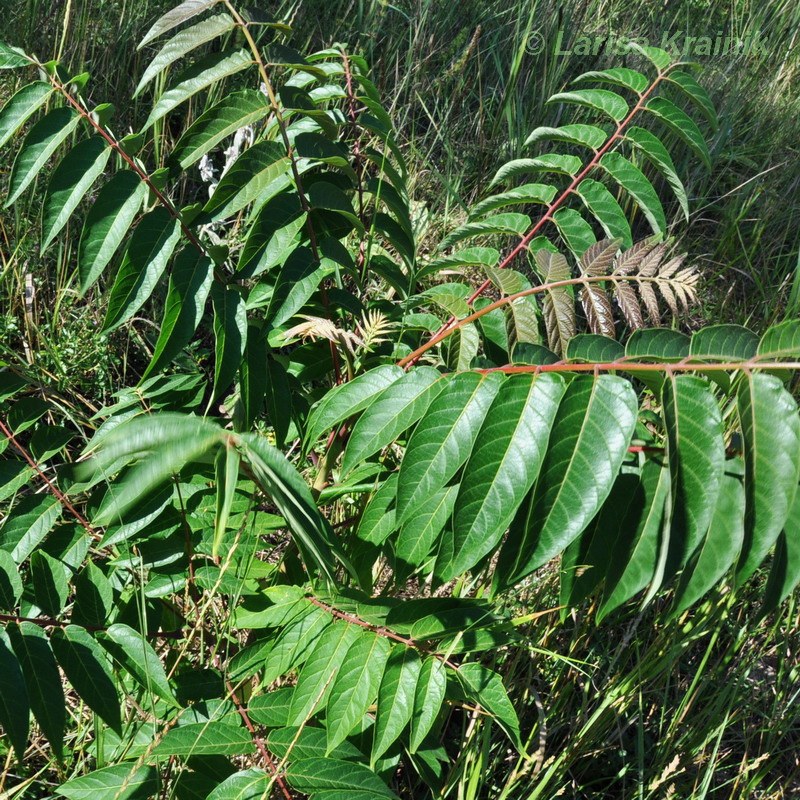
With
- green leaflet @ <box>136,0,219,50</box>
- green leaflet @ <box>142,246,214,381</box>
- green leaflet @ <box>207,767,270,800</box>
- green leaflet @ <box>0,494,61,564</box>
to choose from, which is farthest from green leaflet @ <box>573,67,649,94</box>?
green leaflet @ <box>207,767,270,800</box>

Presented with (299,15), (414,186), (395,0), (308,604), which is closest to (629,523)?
(308,604)

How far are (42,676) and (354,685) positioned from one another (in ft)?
1.70

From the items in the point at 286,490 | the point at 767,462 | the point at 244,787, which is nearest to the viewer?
the point at 286,490

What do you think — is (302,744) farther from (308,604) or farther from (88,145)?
(88,145)

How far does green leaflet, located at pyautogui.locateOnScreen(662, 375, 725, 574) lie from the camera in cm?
94

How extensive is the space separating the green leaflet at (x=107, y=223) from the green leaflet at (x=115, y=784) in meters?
0.78

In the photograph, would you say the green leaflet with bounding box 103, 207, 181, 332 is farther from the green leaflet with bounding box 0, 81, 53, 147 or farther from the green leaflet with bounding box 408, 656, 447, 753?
the green leaflet with bounding box 408, 656, 447, 753

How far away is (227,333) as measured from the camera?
1359mm

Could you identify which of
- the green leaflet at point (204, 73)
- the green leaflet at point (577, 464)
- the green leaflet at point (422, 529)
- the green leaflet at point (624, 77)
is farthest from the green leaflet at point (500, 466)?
the green leaflet at point (624, 77)

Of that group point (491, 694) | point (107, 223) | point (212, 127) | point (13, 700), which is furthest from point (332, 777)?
point (212, 127)

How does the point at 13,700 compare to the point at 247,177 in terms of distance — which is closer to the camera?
the point at 13,700

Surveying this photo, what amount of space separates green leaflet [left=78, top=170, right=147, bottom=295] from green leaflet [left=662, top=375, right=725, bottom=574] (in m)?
0.92

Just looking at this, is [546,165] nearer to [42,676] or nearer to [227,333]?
[227,333]

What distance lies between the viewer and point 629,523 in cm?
103
